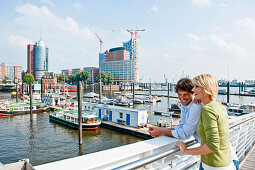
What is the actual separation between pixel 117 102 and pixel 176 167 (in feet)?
159

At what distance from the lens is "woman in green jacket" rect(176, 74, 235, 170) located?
1.81 metres

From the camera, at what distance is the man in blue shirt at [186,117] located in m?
2.46

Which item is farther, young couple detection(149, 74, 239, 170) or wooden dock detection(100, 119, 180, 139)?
wooden dock detection(100, 119, 180, 139)

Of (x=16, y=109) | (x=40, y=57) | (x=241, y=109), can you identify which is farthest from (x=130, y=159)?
(x=40, y=57)

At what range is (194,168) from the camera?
2.84m

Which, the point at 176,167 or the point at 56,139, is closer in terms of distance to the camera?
the point at 176,167

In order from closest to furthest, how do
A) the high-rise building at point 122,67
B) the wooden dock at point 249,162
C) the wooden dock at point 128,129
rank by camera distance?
the wooden dock at point 249,162 → the wooden dock at point 128,129 → the high-rise building at point 122,67

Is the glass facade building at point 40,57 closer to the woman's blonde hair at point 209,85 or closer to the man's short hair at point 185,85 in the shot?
the man's short hair at point 185,85

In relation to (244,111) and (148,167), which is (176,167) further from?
(244,111)

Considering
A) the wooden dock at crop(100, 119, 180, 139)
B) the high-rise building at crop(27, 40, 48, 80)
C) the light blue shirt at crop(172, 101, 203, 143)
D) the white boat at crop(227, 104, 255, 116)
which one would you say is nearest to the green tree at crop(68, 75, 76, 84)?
the high-rise building at crop(27, 40, 48, 80)

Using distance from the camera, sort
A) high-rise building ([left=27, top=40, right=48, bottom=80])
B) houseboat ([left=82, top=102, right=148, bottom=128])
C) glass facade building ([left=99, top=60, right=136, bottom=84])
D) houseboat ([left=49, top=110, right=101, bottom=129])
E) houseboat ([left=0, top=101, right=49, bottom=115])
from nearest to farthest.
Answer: houseboat ([left=82, top=102, right=148, bottom=128]), houseboat ([left=49, top=110, right=101, bottom=129]), houseboat ([left=0, top=101, right=49, bottom=115]), glass facade building ([left=99, top=60, right=136, bottom=84]), high-rise building ([left=27, top=40, right=48, bottom=80])

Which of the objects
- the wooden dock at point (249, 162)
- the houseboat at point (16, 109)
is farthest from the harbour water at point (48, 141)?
the wooden dock at point (249, 162)

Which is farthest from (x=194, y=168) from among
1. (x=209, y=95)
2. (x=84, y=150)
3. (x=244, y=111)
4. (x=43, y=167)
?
(x=244, y=111)

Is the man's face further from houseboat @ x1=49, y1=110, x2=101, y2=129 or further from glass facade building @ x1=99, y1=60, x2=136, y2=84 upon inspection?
glass facade building @ x1=99, y1=60, x2=136, y2=84
